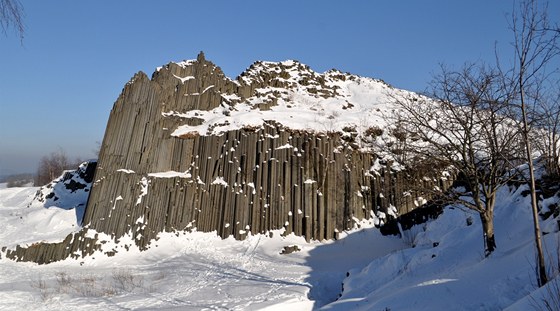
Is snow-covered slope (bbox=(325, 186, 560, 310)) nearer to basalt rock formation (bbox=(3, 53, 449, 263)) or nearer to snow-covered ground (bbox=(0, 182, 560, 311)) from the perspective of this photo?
snow-covered ground (bbox=(0, 182, 560, 311))

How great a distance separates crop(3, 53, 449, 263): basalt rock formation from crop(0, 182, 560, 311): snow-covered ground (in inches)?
42.8

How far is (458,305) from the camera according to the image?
5754mm

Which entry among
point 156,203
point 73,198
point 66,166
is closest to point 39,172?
point 66,166

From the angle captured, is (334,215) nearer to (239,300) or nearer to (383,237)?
(383,237)

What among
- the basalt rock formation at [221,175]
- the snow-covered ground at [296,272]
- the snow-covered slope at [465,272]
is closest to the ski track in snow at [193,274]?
the snow-covered ground at [296,272]

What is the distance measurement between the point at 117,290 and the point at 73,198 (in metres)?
18.1

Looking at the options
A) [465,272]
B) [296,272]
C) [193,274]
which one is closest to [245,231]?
[193,274]

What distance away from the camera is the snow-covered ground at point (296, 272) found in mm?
6383

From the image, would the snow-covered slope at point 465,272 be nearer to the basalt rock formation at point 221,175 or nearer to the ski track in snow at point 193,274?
the ski track in snow at point 193,274

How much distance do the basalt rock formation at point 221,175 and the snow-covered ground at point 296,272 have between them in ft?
3.57

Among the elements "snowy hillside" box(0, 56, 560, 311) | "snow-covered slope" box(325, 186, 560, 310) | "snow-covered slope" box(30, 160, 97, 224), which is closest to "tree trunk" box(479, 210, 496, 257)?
"snow-covered slope" box(325, 186, 560, 310)

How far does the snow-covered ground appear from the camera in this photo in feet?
20.9

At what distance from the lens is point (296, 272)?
14305 mm

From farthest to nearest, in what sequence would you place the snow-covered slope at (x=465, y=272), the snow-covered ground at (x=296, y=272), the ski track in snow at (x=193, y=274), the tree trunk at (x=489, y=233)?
1. the ski track in snow at (x=193, y=274)
2. the tree trunk at (x=489, y=233)
3. the snow-covered ground at (x=296, y=272)
4. the snow-covered slope at (x=465, y=272)
